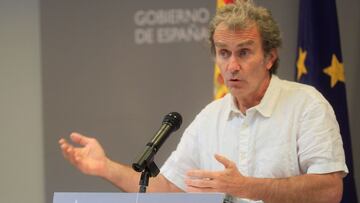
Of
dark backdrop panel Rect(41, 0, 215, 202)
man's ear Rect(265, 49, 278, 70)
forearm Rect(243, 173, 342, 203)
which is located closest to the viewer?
forearm Rect(243, 173, 342, 203)

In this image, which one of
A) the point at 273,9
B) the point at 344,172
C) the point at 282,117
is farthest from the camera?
the point at 273,9

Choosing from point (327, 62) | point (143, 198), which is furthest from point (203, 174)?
point (327, 62)

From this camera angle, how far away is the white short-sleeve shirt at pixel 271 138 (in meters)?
2.15

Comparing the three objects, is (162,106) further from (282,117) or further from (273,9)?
(282,117)

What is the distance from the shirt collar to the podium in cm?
87

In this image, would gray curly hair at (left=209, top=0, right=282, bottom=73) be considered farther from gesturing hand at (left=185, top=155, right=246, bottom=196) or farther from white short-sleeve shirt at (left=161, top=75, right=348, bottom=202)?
gesturing hand at (left=185, top=155, right=246, bottom=196)

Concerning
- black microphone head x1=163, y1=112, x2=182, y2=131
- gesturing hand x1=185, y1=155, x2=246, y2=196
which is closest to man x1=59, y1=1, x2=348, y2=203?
gesturing hand x1=185, y1=155, x2=246, y2=196

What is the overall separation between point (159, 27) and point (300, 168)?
2.03 metres

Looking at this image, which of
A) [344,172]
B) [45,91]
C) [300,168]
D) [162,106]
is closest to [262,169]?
[300,168]

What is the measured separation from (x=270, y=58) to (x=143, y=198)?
1081 millimetres

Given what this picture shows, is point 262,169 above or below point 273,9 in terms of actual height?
below

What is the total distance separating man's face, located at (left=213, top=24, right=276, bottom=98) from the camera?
2281 millimetres

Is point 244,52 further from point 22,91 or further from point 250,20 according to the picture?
point 22,91

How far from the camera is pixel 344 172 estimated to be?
215 centimetres
